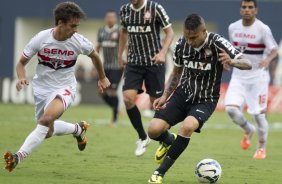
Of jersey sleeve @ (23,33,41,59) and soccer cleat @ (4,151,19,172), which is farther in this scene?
jersey sleeve @ (23,33,41,59)

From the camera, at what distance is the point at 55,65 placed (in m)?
10.6

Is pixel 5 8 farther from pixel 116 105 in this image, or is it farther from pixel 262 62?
pixel 262 62

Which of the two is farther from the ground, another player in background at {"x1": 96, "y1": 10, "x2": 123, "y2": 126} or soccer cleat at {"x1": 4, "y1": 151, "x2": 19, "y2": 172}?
soccer cleat at {"x1": 4, "y1": 151, "x2": 19, "y2": 172}

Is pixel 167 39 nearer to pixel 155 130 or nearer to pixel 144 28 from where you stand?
pixel 144 28

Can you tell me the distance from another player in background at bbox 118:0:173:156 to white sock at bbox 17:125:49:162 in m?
3.18

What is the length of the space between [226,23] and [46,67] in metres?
24.8

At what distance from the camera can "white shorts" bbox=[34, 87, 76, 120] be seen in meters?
10.4

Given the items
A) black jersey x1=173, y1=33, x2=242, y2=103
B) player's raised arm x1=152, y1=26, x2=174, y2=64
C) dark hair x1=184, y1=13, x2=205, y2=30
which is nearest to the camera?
dark hair x1=184, y1=13, x2=205, y2=30

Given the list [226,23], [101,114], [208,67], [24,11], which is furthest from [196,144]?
[24,11]

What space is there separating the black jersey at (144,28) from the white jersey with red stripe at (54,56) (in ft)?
7.60

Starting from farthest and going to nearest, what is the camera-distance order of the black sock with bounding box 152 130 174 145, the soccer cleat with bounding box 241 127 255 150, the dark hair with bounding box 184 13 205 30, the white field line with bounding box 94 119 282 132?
the white field line with bounding box 94 119 282 132
the soccer cleat with bounding box 241 127 255 150
the black sock with bounding box 152 130 174 145
the dark hair with bounding box 184 13 205 30

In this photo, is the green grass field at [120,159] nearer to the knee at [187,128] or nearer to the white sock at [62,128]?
the white sock at [62,128]

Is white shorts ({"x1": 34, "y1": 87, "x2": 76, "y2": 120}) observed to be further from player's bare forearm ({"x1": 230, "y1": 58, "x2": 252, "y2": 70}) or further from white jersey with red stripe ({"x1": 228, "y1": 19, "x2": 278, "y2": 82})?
white jersey with red stripe ({"x1": 228, "y1": 19, "x2": 278, "y2": 82})

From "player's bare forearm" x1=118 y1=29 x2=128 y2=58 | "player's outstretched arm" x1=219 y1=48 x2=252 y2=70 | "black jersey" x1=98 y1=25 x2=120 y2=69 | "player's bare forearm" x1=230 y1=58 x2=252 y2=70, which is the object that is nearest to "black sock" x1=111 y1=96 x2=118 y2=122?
"black jersey" x1=98 y1=25 x2=120 y2=69
